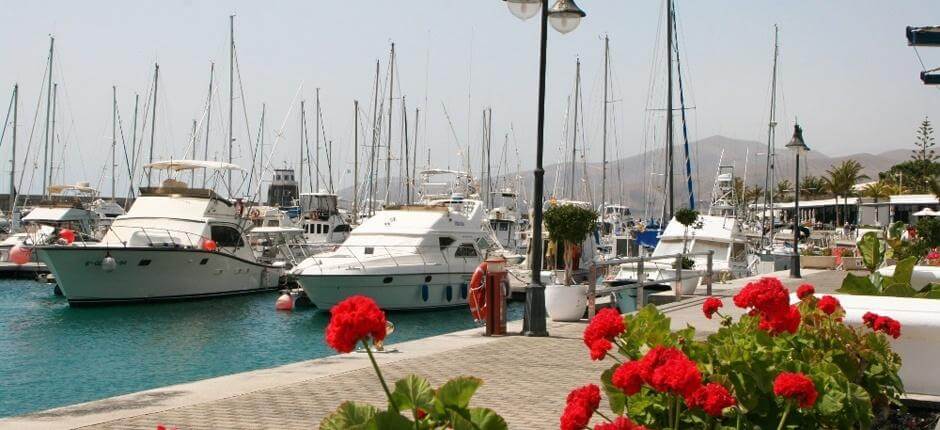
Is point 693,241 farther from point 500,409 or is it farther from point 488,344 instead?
point 500,409

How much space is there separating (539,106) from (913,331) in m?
8.65

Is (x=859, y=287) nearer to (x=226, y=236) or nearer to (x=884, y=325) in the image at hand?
(x=884, y=325)

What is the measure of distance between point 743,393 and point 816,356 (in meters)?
1.22

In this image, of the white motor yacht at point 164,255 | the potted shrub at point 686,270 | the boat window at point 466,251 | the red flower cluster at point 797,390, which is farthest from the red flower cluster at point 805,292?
the white motor yacht at point 164,255

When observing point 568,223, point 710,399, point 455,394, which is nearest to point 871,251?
point 568,223

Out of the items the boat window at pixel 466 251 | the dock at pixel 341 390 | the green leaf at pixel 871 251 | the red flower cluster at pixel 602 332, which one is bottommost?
the dock at pixel 341 390

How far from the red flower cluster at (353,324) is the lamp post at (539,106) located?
36.5 feet

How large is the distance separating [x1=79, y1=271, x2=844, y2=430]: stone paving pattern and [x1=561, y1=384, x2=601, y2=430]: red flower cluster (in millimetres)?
4017

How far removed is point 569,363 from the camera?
12.5 meters

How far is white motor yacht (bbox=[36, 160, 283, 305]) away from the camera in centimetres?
3722

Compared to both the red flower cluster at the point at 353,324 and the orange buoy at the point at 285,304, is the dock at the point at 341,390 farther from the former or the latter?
the orange buoy at the point at 285,304

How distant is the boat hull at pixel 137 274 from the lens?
122 ft

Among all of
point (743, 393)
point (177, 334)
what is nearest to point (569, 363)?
point (743, 393)

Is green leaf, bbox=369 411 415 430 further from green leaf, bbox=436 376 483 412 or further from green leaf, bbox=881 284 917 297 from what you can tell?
green leaf, bbox=881 284 917 297
